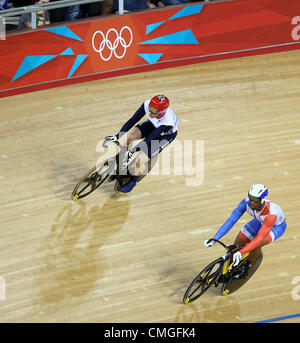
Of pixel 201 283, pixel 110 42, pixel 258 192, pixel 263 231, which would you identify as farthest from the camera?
pixel 110 42

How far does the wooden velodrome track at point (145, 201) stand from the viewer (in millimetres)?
6004

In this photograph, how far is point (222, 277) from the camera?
19.5 ft

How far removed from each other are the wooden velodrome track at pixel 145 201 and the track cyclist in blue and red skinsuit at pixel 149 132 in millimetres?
480

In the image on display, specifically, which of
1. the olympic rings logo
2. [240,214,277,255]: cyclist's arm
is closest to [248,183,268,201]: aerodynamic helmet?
[240,214,277,255]: cyclist's arm

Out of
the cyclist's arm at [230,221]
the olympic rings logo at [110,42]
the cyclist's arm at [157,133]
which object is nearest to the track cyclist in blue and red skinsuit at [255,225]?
the cyclist's arm at [230,221]

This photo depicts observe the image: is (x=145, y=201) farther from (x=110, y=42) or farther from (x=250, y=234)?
(x=110, y=42)

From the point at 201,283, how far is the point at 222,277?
23cm

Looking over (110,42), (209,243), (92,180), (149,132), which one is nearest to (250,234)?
(209,243)

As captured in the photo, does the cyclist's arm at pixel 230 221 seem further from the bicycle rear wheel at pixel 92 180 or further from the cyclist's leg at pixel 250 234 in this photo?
the bicycle rear wheel at pixel 92 180

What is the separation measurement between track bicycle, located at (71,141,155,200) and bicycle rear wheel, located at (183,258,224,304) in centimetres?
163

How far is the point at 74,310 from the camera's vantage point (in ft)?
19.2

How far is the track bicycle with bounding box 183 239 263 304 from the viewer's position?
5.73 metres

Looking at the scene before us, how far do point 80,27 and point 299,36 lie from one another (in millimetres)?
3547

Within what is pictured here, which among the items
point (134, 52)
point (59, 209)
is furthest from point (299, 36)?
point (59, 209)
